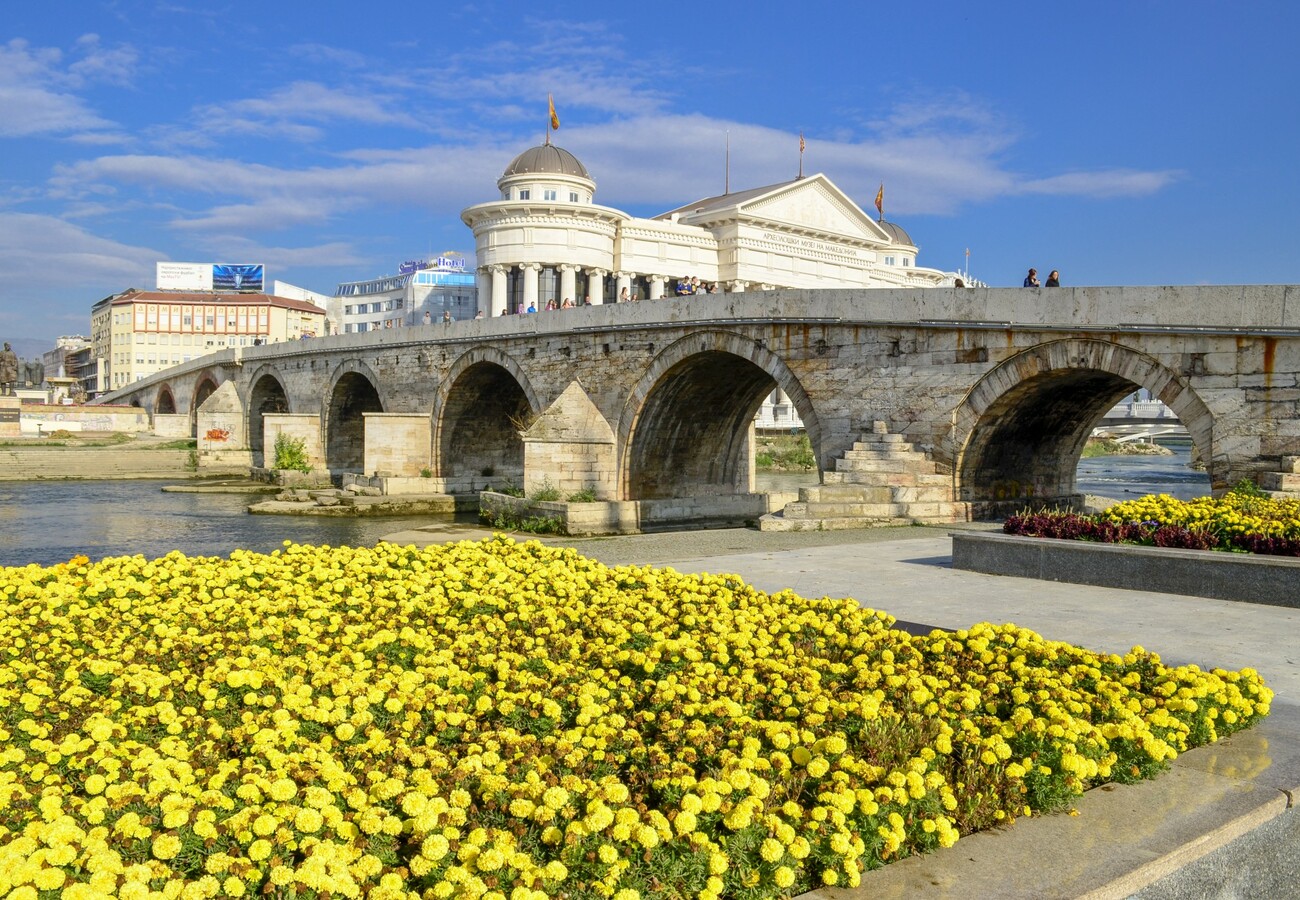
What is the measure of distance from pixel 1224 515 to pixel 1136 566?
1155 mm

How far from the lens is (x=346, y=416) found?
3328cm

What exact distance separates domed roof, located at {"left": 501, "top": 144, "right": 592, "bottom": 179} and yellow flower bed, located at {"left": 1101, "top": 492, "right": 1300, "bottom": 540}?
44.3m

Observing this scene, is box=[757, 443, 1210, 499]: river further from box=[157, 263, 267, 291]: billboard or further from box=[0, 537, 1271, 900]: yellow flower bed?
box=[157, 263, 267, 291]: billboard

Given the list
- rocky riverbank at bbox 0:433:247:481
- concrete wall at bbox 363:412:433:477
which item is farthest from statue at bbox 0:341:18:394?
concrete wall at bbox 363:412:433:477

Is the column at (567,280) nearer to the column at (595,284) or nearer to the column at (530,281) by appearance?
the column at (595,284)

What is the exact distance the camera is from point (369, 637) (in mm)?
5375

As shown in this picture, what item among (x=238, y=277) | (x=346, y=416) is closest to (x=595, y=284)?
(x=346, y=416)

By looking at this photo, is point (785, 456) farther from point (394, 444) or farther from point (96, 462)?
point (96, 462)

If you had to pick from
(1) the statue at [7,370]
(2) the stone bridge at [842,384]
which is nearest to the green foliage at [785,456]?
(2) the stone bridge at [842,384]

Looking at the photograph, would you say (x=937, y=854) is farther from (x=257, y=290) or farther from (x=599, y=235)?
(x=257, y=290)

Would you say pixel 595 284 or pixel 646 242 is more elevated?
pixel 646 242

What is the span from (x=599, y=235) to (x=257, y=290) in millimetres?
57463

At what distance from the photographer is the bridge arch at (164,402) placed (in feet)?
188

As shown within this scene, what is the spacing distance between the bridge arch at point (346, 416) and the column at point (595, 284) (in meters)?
15.1
